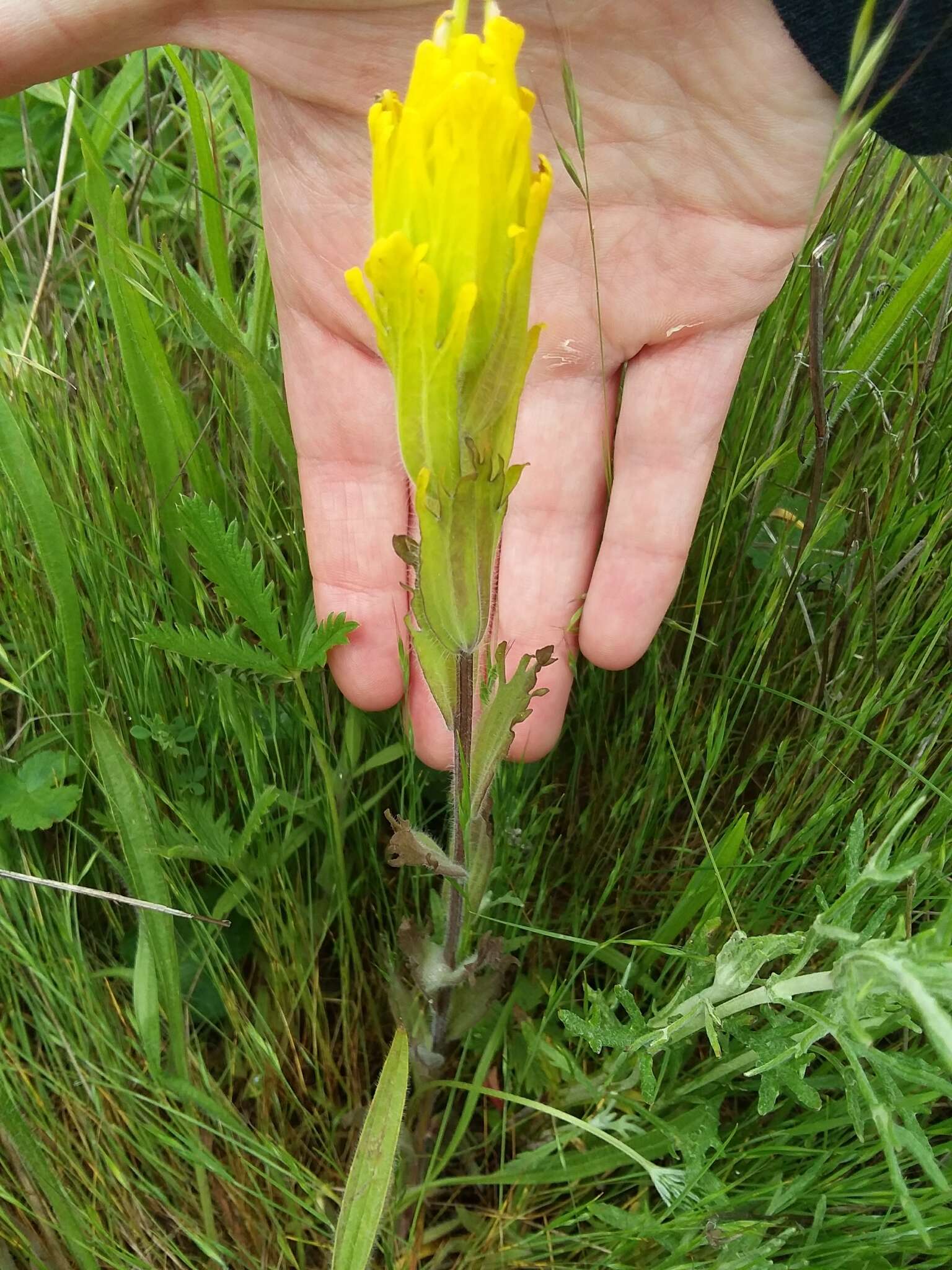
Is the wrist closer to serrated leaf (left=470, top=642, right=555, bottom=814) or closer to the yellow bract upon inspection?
the yellow bract

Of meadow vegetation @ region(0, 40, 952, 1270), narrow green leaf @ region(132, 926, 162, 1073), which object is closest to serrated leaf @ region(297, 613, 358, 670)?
meadow vegetation @ region(0, 40, 952, 1270)

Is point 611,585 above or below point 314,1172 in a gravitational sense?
above

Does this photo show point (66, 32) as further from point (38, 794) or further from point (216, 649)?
point (38, 794)

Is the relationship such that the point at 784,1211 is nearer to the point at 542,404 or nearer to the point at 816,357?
the point at 816,357

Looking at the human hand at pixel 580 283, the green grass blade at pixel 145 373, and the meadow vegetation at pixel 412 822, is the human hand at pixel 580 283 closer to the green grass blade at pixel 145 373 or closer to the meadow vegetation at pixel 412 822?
the meadow vegetation at pixel 412 822

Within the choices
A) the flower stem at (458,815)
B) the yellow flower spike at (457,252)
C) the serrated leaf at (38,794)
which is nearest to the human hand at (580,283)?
the flower stem at (458,815)

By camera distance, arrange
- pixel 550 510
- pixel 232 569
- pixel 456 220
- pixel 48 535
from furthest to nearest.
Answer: pixel 550 510, pixel 48 535, pixel 232 569, pixel 456 220

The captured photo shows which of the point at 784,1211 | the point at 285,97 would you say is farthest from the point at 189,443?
the point at 784,1211

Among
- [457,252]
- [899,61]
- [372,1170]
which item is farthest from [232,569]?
[899,61]
